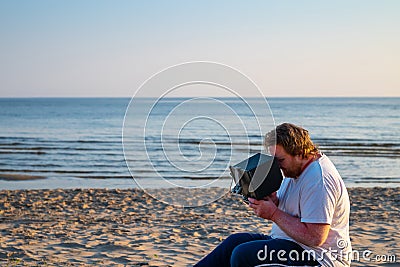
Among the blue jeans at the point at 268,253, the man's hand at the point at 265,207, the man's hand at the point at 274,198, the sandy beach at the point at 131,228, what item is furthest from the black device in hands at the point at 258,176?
the sandy beach at the point at 131,228

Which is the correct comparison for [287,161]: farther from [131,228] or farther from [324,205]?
[131,228]

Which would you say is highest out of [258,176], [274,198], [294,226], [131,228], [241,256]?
[258,176]

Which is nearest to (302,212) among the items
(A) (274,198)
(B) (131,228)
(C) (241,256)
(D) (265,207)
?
(D) (265,207)

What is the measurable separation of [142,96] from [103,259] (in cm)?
243

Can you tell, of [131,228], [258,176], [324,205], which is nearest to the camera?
[324,205]

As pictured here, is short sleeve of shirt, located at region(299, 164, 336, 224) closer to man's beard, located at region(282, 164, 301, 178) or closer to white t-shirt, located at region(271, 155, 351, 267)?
white t-shirt, located at region(271, 155, 351, 267)

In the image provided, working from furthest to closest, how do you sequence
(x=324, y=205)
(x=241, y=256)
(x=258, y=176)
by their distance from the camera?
(x=241, y=256) < (x=258, y=176) < (x=324, y=205)

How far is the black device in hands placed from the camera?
328 cm

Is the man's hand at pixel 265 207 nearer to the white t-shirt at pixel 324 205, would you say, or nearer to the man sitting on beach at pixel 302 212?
the man sitting on beach at pixel 302 212

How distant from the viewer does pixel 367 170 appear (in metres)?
16.7

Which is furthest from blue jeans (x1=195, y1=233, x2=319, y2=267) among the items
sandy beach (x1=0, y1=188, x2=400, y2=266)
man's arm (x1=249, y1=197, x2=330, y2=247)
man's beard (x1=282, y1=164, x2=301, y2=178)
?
sandy beach (x1=0, y1=188, x2=400, y2=266)

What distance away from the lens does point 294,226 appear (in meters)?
3.26

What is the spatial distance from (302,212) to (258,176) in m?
0.34

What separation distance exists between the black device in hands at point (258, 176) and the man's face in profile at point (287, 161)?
→ 5 cm
